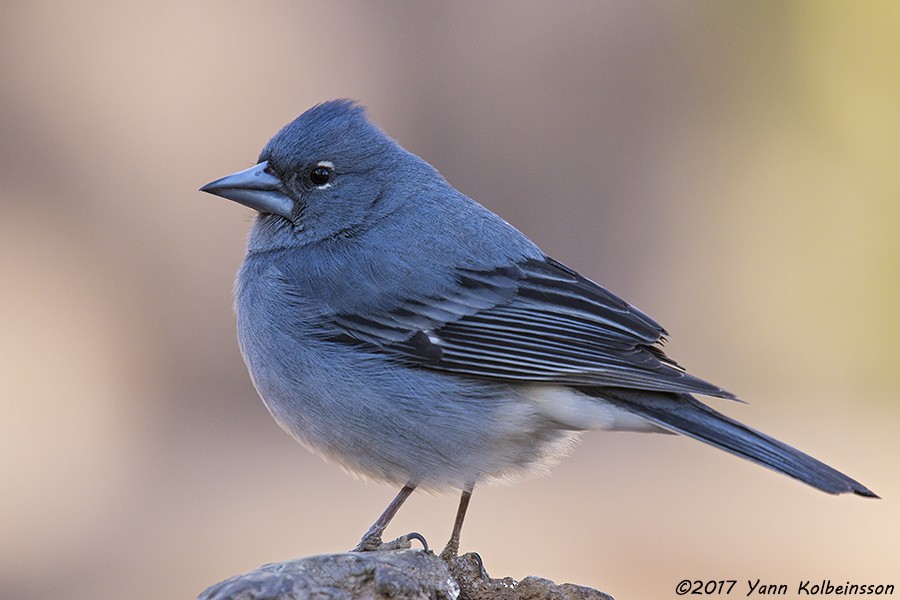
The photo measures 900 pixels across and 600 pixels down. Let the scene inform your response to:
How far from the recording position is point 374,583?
3.85 meters

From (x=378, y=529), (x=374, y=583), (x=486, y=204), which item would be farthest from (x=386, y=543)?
(x=486, y=204)

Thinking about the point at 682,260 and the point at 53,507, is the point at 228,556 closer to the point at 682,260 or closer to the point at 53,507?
the point at 53,507

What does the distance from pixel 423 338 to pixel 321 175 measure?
1085 millimetres

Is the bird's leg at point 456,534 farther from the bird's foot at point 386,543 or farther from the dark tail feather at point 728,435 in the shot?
the dark tail feather at point 728,435

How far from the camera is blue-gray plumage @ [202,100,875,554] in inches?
189

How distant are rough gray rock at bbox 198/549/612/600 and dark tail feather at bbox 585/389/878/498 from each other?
0.75m

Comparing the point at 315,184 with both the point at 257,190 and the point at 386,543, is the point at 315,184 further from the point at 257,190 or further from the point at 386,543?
the point at 386,543

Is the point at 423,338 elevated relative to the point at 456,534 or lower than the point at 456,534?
elevated

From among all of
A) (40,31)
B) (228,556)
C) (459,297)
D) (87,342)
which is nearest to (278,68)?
(40,31)

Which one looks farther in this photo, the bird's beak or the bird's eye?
the bird's eye

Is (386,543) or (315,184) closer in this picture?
(386,543)

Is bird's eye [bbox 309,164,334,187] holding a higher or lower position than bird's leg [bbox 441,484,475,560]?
higher

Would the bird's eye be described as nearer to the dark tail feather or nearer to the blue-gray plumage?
the blue-gray plumage

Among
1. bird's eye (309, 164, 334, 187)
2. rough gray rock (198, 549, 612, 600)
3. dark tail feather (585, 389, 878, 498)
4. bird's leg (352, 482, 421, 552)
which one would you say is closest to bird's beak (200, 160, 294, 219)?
bird's eye (309, 164, 334, 187)
